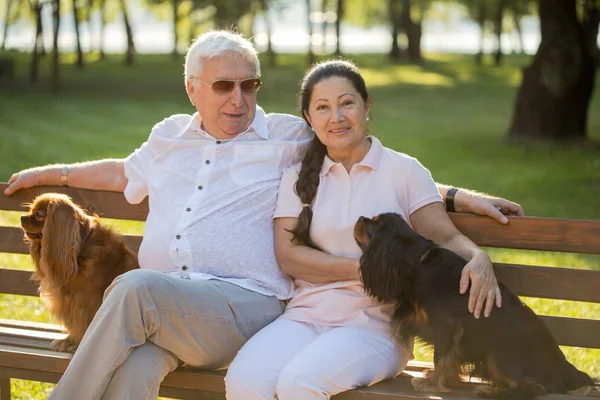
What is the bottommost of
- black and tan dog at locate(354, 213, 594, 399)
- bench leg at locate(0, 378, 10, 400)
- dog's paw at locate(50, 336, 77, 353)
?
bench leg at locate(0, 378, 10, 400)

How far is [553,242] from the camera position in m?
4.29

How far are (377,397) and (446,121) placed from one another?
22426 mm

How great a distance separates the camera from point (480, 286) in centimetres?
378

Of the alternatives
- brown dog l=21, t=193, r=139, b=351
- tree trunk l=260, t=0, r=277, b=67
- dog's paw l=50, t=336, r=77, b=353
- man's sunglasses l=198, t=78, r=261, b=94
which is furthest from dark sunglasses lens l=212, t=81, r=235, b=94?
tree trunk l=260, t=0, r=277, b=67

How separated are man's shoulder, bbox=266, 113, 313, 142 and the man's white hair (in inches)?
11.0

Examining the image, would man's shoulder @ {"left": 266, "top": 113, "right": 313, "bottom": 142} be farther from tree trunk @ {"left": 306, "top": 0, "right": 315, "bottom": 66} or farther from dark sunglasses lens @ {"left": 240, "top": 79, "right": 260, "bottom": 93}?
tree trunk @ {"left": 306, "top": 0, "right": 315, "bottom": 66}

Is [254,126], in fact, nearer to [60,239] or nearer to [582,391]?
[60,239]

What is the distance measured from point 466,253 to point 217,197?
126 cm

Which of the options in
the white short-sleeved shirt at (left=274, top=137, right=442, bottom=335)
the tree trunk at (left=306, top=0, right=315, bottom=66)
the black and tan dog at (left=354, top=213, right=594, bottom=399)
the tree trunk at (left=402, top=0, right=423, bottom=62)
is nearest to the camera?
the black and tan dog at (left=354, top=213, right=594, bottom=399)

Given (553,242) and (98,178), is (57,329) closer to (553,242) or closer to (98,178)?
(98,178)

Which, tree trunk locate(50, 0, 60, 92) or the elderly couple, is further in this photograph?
tree trunk locate(50, 0, 60, 92)

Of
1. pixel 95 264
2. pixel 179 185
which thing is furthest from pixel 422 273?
pixel 95 264

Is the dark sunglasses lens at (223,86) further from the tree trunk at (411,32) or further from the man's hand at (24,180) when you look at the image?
the tree trunk at (411,32)

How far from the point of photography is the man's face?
4.54 metres
